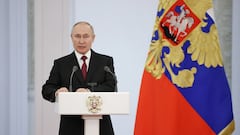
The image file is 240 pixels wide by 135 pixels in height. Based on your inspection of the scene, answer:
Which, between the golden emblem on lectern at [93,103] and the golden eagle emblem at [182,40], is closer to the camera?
the golden emblem on lectern at [93,103]

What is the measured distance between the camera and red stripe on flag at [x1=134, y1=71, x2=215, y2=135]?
296 cm

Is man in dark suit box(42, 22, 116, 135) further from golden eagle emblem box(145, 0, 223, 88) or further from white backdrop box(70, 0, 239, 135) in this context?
white backdrop box(70, 0, 239, 135)

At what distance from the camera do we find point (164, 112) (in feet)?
9.83

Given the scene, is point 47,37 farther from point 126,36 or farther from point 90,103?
point 90,103

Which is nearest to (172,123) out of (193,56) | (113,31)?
(193,56)

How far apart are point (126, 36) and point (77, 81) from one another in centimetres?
135

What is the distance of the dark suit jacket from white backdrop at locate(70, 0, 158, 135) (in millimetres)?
1119

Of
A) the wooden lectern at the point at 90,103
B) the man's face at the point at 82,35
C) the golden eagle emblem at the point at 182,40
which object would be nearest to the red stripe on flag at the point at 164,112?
the golden eagle emblem at the point at 182,40

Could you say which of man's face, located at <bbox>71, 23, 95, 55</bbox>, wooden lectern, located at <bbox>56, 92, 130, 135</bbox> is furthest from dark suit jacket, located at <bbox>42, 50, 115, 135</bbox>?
wooden lectern, located at <bbox>56, 92, 130, 135</bbox>

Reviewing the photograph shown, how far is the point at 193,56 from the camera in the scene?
2.93m

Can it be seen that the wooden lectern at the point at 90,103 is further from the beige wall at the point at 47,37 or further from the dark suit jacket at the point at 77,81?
the beige wall at the point at 47,37

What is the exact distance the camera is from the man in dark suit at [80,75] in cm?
251

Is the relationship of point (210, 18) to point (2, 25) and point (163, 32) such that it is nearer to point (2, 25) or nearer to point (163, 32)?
point (163, 32)

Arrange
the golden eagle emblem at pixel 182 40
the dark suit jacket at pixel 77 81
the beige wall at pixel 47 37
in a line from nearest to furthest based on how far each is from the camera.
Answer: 1. the dark suit jacket at pixel 77 81
2. the golden eagle emblem at pixel 182 40
3. the beige wall at pixel 47 37
